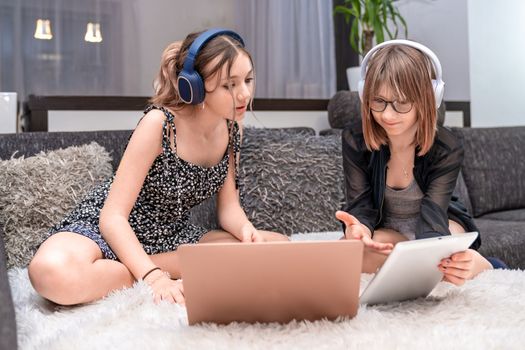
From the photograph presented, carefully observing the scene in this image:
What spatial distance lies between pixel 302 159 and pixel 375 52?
718mm

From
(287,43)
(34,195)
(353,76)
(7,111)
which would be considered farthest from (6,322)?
(287,43)

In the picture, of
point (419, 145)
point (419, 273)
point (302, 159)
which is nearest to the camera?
point (419, 273)

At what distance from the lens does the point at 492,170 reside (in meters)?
2.59

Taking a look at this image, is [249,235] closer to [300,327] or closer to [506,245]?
[300,327]

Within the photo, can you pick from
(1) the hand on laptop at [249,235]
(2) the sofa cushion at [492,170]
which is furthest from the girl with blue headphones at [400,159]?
(2) the sofa cushion at [492,170]

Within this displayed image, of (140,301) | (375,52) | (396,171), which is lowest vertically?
(140,301)

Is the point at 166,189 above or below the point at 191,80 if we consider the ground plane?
below

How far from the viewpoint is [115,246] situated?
133cm

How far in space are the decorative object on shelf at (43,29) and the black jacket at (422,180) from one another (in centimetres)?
182

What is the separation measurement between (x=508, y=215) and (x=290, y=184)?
995mm

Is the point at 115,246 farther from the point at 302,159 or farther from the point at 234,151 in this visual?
the point at 302,159

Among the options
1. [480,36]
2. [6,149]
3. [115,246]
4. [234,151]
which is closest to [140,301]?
[115,246]

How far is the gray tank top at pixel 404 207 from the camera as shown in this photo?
1492mm

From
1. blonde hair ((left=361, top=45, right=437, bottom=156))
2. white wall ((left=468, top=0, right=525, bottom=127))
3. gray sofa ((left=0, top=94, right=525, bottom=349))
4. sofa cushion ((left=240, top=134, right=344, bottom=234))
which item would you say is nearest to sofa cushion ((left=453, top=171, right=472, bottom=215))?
gray sofa ((left=0, top=94, right=525, bottom=349))
